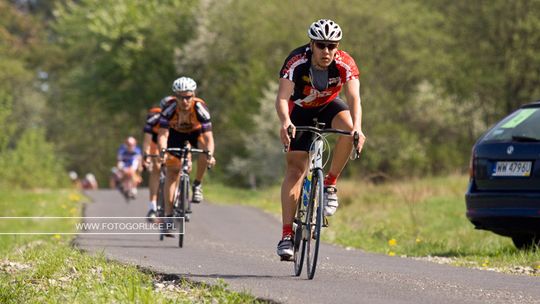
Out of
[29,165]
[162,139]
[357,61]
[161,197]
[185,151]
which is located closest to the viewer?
[162,139]

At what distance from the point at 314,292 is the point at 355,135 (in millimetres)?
1375

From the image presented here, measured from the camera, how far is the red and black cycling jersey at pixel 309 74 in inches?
368

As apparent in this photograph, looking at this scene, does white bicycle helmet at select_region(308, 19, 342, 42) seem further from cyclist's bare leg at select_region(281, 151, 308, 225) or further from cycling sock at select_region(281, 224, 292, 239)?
cycling sock at select_region(281, 224, 292, 239)

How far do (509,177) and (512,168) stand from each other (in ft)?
0.32

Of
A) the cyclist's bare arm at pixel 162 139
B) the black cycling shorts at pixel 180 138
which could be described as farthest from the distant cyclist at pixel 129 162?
the cyclist's bare arm at pixel 162 139

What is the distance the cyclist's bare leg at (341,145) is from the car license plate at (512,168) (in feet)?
9.35

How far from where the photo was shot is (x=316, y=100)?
961 centimetres

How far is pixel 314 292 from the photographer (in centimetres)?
824

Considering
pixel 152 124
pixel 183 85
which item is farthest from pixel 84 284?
pixel 152 124

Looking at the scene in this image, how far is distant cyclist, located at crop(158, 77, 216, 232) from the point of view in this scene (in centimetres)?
1470

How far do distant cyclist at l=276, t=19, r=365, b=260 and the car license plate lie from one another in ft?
9.30

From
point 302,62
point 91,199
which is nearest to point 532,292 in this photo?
point 302,62

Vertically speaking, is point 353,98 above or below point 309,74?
below

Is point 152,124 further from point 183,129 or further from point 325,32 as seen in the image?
point 325,32
